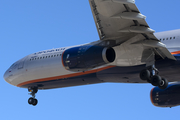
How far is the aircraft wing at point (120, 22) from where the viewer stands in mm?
14803

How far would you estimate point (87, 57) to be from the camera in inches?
690

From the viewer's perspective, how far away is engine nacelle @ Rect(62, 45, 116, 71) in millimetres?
17281

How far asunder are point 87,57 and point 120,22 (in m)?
2.63

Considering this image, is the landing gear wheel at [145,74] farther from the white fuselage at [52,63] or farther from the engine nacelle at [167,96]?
the engine nacelle at [167,96]

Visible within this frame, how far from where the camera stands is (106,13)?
15336 mm

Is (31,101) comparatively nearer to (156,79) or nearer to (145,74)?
(145,74)

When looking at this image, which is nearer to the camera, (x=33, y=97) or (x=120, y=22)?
(x=120, y=22)

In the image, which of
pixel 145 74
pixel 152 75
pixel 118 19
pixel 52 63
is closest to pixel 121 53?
pixel 145 74

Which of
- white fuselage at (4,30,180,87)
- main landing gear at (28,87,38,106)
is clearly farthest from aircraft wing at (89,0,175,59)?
main landing gear at (28,87,38,106)

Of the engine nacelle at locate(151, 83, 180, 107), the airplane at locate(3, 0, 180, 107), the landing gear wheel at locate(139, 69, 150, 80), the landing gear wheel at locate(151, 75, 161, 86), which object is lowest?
the engine nacelle at locate(151, 83, 180, 107)

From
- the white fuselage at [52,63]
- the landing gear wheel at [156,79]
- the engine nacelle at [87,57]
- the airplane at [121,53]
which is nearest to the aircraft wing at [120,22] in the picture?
the airplane at [121,53]

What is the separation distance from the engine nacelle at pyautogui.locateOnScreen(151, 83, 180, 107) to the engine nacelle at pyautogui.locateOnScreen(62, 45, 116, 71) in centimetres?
667

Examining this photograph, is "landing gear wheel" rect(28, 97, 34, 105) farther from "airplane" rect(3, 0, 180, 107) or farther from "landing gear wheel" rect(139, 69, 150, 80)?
"landing gear wheel" rect(139, 69, 150, 80)

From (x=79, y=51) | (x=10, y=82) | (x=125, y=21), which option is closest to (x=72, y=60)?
(x=79, y=51)
